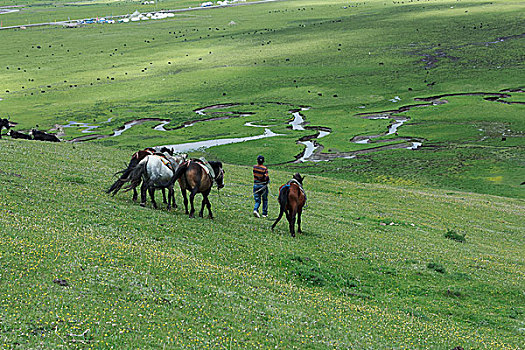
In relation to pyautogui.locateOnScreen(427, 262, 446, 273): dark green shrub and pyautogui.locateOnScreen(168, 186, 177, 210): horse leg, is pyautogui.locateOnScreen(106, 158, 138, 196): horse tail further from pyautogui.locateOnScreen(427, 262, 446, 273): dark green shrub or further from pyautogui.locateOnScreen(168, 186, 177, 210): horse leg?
pyautogui.locateOnScreen(427, 262, 446, 273): dark green shrub

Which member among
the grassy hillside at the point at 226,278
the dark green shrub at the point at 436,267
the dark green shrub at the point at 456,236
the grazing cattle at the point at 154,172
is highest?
the grazing cattle at the point at 154,172

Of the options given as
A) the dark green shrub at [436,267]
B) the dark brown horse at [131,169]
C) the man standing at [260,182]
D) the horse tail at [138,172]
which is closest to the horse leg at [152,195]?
the dark brown horse at [131,169]

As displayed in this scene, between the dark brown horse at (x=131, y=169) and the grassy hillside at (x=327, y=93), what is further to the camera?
the grassy hillside at (x=327, y=93)

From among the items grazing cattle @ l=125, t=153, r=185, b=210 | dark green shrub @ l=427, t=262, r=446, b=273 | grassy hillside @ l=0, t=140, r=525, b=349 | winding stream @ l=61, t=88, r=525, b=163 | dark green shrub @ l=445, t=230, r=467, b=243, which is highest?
grazing cattle @ l=125, t=153, r=185, b=210

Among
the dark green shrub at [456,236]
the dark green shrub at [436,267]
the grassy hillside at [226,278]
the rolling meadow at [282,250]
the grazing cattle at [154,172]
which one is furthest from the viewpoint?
the dark green shrub at [456,236]

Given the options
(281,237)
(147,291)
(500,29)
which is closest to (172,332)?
(147,291)

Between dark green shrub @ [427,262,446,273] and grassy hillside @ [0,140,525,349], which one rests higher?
grassy hillside @ [0,140,525,349]

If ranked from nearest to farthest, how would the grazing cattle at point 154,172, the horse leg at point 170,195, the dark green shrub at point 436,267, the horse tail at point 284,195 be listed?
the dark green shrub at point 436,267 → the horse tail at point 284,195 → the grazing cattle at point 154,172 → the horse leg at point 170,195

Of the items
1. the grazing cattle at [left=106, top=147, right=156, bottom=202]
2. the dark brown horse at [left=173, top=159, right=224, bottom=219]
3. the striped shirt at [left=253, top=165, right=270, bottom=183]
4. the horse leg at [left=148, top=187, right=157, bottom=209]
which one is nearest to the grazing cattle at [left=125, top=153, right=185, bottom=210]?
the horse leg at [left=148, top=187, right=157, bottom=209]

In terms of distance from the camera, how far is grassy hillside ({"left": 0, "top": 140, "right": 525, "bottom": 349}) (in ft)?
38.9

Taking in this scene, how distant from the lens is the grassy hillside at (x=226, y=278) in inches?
467

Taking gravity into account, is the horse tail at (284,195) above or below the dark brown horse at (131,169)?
below

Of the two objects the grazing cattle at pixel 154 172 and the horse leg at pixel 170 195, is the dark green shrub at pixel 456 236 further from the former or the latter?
the grazing cattle at pixel 154 172

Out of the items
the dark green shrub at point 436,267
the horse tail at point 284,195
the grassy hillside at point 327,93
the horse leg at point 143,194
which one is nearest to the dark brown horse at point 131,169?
the horse leg at point 143,194
